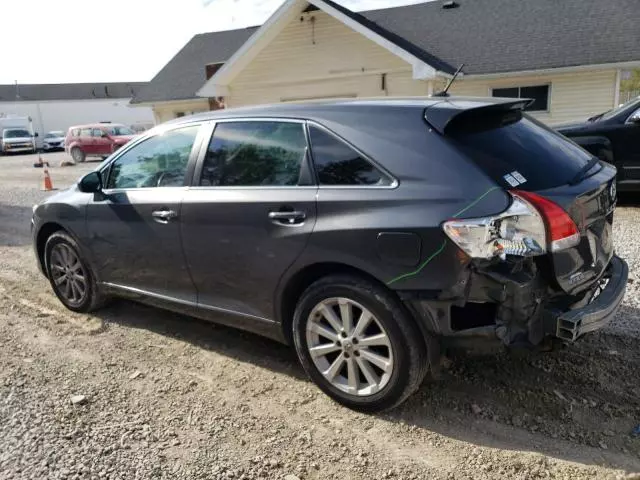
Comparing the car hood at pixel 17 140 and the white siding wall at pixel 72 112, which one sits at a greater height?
the white siding wall at pixel 72 112

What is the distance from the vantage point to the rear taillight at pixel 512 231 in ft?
8.61

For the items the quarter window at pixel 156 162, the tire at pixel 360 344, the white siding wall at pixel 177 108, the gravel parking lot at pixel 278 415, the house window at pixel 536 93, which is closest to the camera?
the gravel parking lot at pixel 278 415

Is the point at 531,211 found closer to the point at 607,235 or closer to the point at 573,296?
the point at 573,296

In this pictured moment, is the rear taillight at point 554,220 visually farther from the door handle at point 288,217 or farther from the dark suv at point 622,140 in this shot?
the dark suv at point 622,140

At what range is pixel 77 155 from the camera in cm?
2659

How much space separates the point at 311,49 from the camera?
16094 mm

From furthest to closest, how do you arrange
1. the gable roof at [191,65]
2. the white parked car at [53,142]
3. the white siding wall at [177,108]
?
the white parked car at [53,142]
the gable roof at [191,65]
the white siding wall at [177,108]

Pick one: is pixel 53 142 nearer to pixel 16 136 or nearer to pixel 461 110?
pixel 16 136

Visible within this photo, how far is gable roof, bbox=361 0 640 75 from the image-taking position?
15.1m

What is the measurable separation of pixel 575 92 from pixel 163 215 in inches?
577

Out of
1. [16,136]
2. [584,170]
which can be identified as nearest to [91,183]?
[584,170]

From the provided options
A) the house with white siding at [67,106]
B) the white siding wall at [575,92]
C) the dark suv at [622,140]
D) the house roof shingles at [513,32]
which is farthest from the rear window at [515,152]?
the house with white siding at [67,106]

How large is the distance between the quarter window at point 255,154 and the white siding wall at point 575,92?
13442mm

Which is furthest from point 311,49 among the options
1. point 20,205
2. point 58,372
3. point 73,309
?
point 58,372
